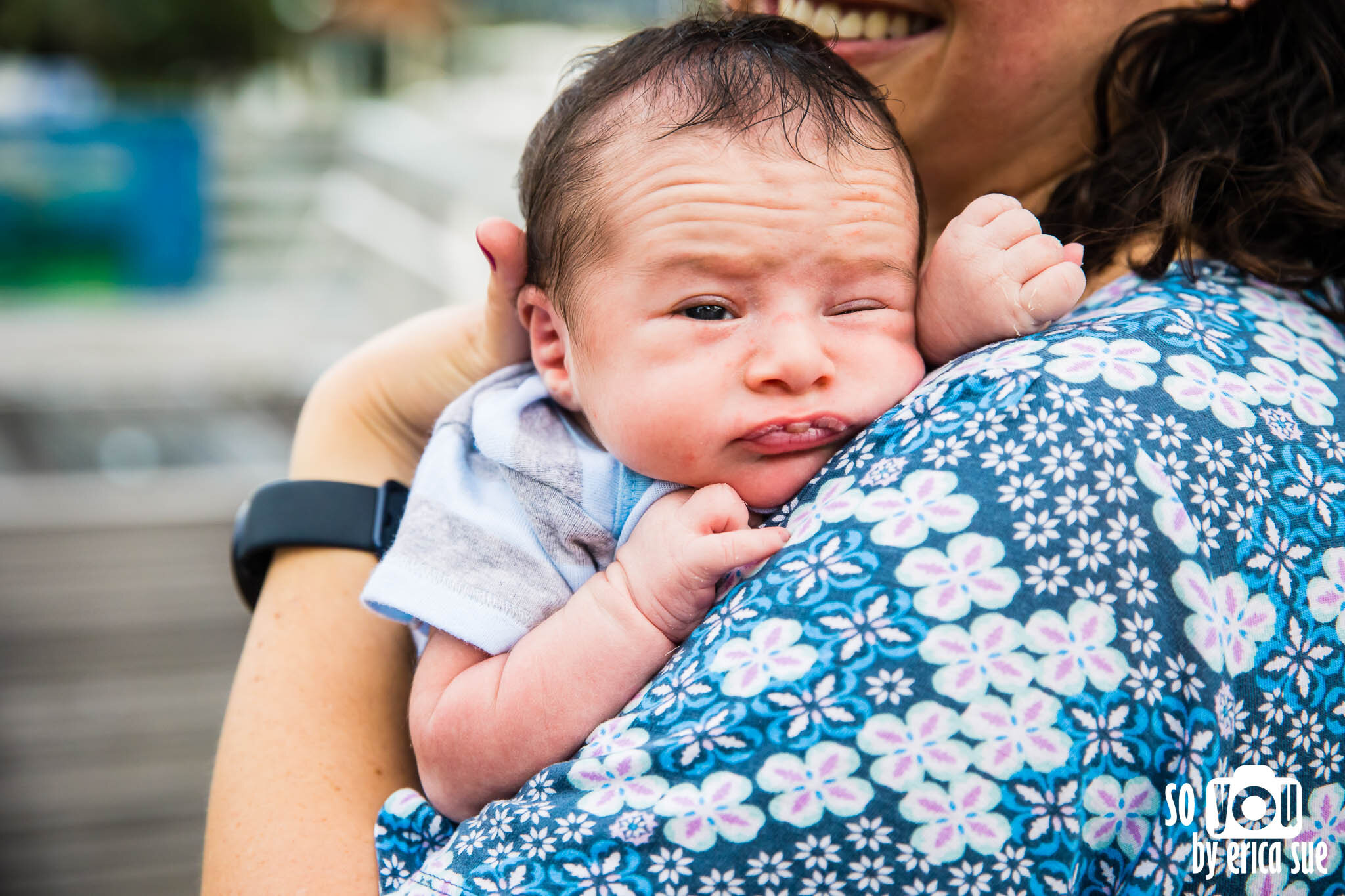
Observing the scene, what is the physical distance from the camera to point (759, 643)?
981 millimetres

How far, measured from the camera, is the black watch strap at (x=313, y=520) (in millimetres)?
1673

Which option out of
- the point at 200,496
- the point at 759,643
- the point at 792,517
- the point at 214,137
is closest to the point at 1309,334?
the point at 792,517

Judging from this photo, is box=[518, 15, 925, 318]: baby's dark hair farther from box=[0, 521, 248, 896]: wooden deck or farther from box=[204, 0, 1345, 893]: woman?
box=[0, 521, 248, 896]: wooden deck

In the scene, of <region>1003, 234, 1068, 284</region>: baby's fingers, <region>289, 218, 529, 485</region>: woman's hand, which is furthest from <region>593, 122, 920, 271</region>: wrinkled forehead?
<region>289, 218, 529, 485</region>: woman's hand

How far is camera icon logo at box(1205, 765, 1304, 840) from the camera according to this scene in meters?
0.99

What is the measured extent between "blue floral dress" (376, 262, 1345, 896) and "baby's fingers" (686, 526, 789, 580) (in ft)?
0.06

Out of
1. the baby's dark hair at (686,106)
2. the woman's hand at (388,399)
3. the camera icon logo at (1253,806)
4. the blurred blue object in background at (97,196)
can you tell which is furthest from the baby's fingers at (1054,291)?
the blurred blue object in background at (97,196)

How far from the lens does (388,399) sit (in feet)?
6.06

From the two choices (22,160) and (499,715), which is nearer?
(499,715)

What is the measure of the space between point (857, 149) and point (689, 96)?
19cm

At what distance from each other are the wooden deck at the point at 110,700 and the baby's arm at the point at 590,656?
3253 millimetres

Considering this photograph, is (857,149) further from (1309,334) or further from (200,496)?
(200,496)

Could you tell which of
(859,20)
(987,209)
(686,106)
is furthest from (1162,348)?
(859,20)

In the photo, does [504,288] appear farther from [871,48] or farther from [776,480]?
[871,48]
